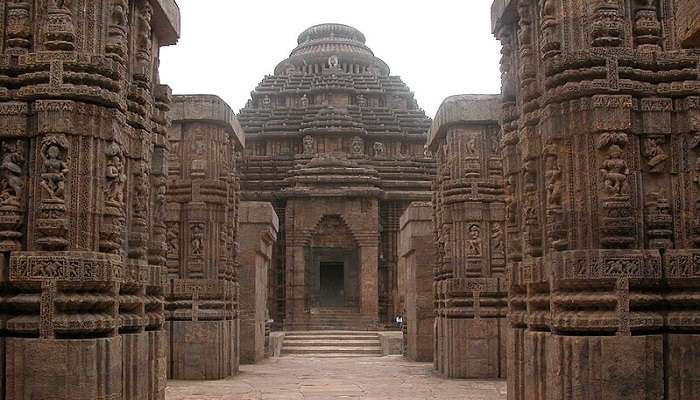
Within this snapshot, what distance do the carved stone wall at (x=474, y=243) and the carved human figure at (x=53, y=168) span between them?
10.3 metres

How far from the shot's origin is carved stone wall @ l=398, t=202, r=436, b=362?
21.0 meters

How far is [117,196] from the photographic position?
8.91 m

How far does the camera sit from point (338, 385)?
1619 cm

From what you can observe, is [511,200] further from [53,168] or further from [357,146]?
[357,146]

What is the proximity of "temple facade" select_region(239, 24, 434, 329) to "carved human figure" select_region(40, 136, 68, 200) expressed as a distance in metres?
23.5

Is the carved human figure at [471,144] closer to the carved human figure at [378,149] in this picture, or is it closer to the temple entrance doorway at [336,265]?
the temple entrance doorway at [336,265]

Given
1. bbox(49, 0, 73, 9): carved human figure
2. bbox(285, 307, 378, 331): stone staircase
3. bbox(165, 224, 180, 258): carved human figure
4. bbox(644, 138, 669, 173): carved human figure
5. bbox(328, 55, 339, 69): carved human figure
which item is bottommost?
bbox(285, 307, 378, 331): stone staircase

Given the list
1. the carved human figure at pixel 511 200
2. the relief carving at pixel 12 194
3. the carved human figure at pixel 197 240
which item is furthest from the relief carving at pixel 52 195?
the carved human figure at pixel 197 240

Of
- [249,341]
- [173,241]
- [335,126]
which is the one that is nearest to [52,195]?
[173,241]

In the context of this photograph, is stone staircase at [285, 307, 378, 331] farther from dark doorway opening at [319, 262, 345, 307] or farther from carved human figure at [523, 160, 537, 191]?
carved human figure at [523, 160, 537, 191]

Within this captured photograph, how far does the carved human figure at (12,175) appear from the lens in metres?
8.38

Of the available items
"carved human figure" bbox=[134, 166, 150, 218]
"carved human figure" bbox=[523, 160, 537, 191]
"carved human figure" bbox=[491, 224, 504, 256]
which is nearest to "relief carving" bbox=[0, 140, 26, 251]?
"carved human figure" bbox=[134, 166, 150, 218]

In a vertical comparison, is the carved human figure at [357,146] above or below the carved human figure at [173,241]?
above

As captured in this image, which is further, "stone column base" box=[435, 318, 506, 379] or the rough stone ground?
"stone column base" box=[435, 318, 506, 379]
